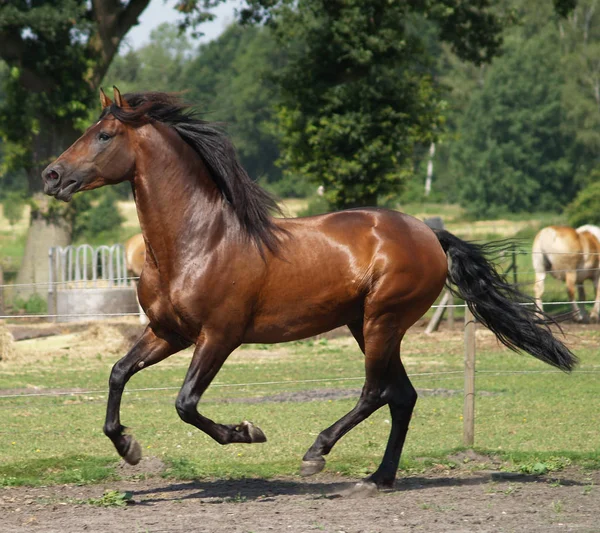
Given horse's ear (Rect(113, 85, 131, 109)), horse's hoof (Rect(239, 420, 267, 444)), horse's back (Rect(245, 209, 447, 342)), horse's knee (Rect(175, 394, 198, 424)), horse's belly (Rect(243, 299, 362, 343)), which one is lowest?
horse's hoof (Rect(239, 420, 267, 444))

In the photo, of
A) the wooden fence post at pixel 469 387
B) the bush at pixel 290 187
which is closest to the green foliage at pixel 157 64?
the bush at pixel 290 187

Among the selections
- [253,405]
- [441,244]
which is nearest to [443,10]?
[253,405]

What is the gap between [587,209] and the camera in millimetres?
42594

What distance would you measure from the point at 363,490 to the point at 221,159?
2358mm

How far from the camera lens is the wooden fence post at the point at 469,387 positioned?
8.18m

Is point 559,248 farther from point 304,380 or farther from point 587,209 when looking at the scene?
point 587,209

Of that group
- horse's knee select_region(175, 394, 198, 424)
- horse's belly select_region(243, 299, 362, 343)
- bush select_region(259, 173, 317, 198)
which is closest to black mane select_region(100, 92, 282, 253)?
horse's belly select_region(243, 299, 362, 343)

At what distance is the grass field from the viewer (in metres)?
7.57

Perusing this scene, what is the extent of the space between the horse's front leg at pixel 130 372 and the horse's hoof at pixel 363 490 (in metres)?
1.41

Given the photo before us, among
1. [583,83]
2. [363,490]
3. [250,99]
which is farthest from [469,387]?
[250,99]

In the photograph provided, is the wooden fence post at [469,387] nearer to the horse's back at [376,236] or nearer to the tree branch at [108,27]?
the horse's back at [376,236]

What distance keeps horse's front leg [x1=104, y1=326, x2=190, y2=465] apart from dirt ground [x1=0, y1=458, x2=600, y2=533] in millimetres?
357

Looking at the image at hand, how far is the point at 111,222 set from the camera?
52.1 m

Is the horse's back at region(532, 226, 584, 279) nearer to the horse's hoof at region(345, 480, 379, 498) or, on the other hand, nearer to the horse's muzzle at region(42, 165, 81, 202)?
the horse's hoof at region(345, 480, 379, 498)
